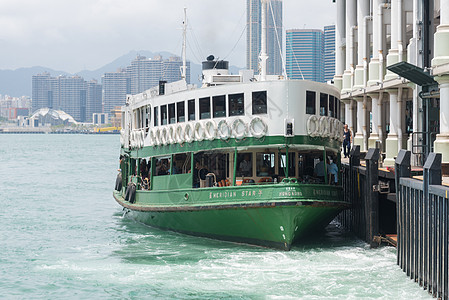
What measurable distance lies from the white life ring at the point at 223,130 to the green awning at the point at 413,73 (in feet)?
20.5

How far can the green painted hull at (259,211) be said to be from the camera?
24.4 meters

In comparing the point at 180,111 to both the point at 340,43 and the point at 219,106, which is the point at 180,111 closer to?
the point at 219,106

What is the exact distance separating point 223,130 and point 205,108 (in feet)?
4.11

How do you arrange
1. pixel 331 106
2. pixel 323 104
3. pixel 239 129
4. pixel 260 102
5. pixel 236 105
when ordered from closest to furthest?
1. pixel 260 102
2. pixel 239 129
3. pixel 236 105
4. pixel 323 104
5. pixel 331 106

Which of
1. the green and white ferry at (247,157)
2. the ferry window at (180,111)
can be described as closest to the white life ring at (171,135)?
the green and white ferry at (247,157)

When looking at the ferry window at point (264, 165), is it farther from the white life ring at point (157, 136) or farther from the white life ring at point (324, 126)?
the white life ring at point (157, 136)

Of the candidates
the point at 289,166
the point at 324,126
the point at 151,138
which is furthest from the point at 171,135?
the point at 324,126

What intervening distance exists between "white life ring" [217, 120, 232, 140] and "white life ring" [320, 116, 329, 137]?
129 inches

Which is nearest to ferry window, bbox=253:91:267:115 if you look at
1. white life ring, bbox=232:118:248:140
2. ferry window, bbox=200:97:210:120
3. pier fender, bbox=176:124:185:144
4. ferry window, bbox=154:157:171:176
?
white life ring, bbox=232:118:248:140

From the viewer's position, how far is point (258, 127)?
25094 mm

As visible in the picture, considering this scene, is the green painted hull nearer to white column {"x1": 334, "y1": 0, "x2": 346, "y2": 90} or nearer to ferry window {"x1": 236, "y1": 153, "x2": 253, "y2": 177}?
ferry window {"x1": 236, "y1": 153, "x2": 253, "y2": 177}

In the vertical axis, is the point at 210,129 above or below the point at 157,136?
above

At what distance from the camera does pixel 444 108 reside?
82.1 ft

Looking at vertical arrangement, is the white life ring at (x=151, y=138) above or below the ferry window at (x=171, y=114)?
below
